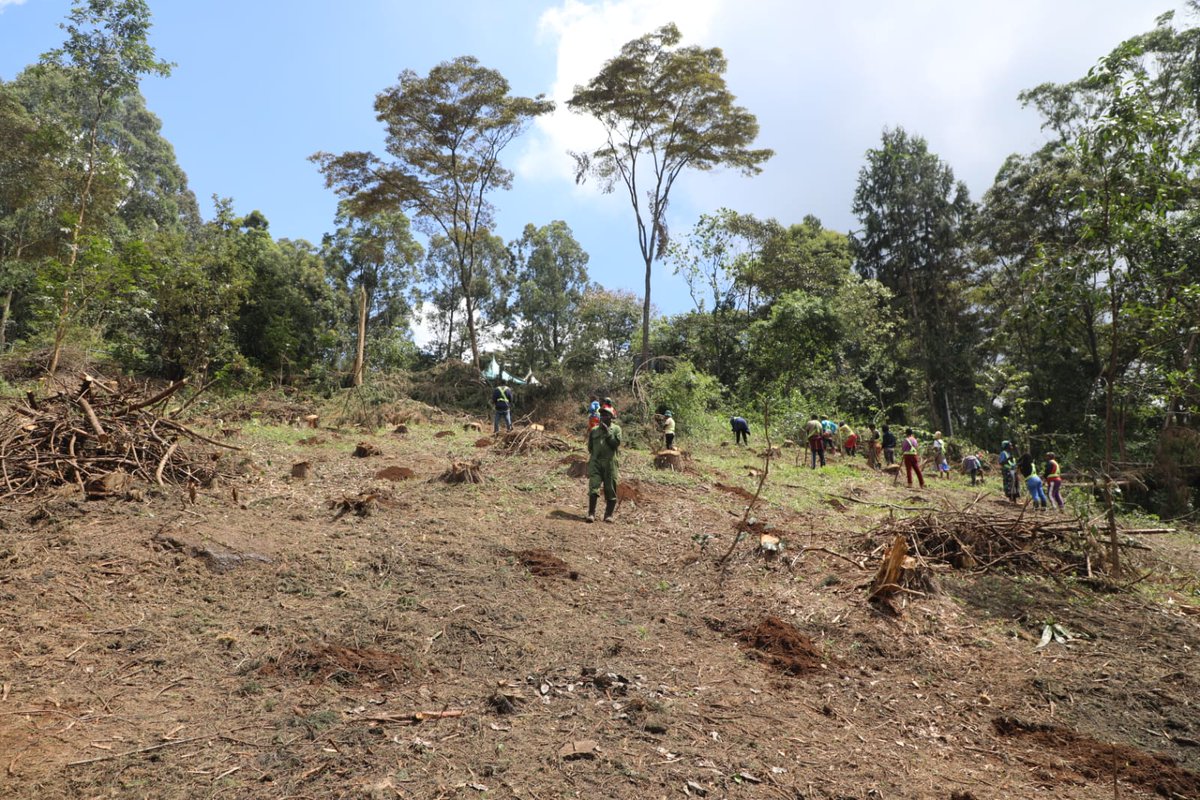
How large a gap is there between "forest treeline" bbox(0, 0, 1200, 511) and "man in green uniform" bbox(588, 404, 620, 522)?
5.13 meters

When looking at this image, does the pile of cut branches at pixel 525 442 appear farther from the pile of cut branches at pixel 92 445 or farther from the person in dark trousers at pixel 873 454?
the person in dark trousers at pixel 873 454

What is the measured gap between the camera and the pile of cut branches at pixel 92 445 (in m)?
7.41

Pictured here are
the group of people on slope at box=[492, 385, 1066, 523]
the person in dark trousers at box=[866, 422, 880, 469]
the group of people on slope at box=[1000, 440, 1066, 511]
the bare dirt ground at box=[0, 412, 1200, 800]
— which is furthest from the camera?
the person in dark trousers at box=[866, 422, 880, 469]

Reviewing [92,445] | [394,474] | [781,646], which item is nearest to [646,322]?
[394,474]

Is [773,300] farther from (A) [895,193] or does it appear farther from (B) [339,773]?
(B) [339,773]

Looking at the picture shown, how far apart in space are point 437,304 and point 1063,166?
29.3m

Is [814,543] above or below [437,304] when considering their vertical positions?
below

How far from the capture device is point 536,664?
5.18 metres

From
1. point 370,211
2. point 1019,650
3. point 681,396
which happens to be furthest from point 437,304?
point 1019,650

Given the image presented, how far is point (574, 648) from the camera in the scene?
216 inches

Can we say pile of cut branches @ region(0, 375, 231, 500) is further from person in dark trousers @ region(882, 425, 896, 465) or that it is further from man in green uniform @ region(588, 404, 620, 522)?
person in dark trousers @ region(882, 425, 896, 465)

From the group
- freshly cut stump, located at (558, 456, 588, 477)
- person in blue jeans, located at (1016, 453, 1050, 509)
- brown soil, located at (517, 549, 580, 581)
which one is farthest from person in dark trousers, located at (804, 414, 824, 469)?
brown soil, located at (517, 549, 580, 581)

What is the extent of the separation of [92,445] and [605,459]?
6.16 metres

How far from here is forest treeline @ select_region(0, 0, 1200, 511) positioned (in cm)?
803
